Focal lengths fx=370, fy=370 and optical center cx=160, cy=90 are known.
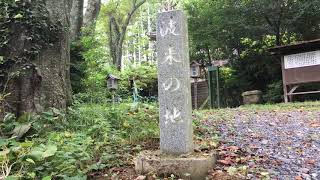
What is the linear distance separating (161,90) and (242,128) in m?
2.98

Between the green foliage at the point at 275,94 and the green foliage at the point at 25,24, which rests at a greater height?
the green foliage at the point at 25,24

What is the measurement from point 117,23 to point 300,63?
1586cm

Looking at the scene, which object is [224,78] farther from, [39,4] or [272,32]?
[39,4]

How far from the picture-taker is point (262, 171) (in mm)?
4340

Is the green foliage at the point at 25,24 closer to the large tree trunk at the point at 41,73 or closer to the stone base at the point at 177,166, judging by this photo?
the large tree trunk at the point at 41,73

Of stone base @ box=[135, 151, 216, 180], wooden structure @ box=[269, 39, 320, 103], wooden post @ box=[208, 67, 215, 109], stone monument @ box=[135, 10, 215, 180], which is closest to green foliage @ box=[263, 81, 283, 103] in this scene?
wooden structure @ box=[269, 39, 320, 103]

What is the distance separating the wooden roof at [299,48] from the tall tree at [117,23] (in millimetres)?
12619

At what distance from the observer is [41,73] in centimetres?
591

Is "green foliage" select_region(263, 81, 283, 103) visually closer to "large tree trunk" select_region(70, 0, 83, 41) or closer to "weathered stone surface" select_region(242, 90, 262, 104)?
"weathered stone surface" select_region(242, 90, 262, 104)

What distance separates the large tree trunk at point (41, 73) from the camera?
225 inches

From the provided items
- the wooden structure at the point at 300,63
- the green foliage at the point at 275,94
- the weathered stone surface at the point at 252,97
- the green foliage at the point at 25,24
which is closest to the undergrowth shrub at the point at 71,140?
the green foliage at the point at 25,24

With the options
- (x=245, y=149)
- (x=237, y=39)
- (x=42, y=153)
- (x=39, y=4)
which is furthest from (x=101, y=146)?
(x=237, y=39)

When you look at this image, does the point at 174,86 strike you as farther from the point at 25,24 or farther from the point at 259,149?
the point at 25,24

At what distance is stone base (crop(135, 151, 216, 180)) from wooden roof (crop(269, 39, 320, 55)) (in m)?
11.2
